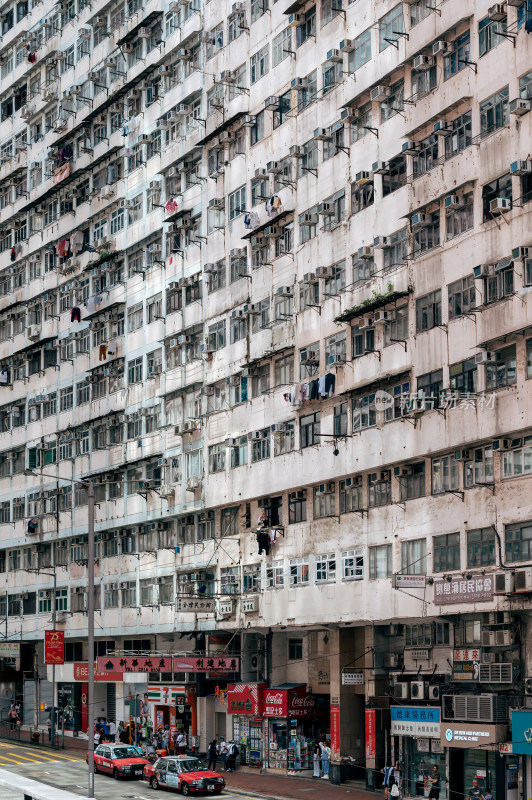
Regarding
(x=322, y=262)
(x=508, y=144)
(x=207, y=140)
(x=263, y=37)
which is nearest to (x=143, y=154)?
(x=207, y=140)

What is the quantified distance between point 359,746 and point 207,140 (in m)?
29.6

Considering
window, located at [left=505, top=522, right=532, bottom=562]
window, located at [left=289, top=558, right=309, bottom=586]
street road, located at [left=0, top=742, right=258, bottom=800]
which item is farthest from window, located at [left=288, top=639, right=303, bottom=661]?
window, located at [left=505, top=522, right=532, bottom=562]

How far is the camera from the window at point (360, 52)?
178ft

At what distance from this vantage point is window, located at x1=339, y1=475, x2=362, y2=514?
53188 millimetres

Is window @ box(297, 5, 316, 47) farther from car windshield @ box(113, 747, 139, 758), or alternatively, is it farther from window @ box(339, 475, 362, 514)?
car windshield @ box(113, 747, 139, 758)

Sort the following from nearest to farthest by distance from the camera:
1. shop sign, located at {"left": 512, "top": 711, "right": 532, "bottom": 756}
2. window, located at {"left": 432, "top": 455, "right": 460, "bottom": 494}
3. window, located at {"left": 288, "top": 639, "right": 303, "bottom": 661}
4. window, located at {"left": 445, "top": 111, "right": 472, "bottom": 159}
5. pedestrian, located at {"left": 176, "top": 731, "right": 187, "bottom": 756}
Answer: shop sign, located at {"left": 512, "top": 711, "right": 532, "bottom": 756} < window, located at {"left": 432, "top": 455, "right": 460, "bottom": 494} < window, located at {"left": 445, "top": 111, "right": 472, "bottom": 159} < window, located at {"left": 288, "top": 639, "right": 303, "bottom": 661} < pedestrian, located at {"left": 176, "top": 731, "right": 187, "bottom": 756}

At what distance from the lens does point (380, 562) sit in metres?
51.2

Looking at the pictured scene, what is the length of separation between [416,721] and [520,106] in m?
21.9

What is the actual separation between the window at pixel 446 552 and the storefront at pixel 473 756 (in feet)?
17.6

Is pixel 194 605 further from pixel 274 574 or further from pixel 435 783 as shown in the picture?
pixel 435 783

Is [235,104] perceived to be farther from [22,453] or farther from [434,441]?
[22,453]

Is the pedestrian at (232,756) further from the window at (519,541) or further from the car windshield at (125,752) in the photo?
the window at (519,541)

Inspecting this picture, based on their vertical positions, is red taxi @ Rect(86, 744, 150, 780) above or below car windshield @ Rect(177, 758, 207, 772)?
below

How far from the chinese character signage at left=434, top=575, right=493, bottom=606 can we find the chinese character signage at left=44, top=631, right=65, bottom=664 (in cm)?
2887
